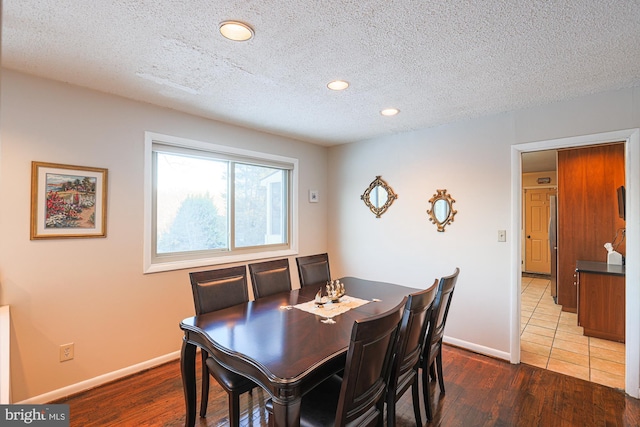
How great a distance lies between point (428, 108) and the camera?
3.12 metres

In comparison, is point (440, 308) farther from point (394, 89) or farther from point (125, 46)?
point (125, 46)

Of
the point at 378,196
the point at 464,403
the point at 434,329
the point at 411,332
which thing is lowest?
the point at 464,403

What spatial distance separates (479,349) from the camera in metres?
3.38

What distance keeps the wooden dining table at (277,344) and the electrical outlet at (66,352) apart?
3.75ft

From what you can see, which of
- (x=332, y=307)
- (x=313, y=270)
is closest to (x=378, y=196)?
(x=313, y=270)

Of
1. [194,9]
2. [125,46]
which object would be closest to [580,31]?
[194,9]

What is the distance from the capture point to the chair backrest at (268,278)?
2775 millimetres


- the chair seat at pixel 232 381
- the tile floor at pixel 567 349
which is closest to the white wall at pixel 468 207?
the tile floor at pixel 567 349

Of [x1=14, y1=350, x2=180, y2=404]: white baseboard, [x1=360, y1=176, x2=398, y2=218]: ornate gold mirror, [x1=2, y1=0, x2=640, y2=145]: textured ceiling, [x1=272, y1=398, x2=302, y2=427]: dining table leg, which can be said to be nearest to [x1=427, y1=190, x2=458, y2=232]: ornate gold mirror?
[x1=360, y1=176, x2=398, y2=218]: ornate gold mirror

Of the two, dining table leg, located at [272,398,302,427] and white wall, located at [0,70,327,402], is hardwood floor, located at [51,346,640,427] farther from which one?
dining table leg, located at [272,398,302,427]

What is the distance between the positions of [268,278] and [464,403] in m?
1.75

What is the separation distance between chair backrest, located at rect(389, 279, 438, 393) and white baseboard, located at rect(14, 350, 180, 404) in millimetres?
2179

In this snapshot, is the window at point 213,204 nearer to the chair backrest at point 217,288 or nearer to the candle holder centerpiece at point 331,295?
the chair backrest at point 217,288

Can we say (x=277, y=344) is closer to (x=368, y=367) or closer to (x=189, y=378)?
(x=368, y=367)
